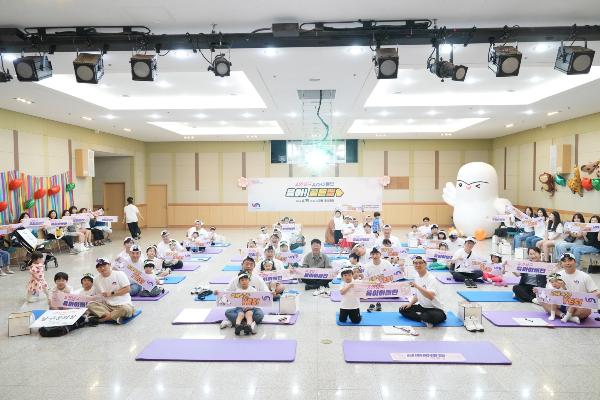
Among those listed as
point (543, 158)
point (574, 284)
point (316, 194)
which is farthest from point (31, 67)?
point (543, 158)

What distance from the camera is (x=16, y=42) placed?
5.62m

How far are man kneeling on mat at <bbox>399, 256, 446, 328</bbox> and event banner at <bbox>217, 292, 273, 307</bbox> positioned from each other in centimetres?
227

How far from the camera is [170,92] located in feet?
35.8

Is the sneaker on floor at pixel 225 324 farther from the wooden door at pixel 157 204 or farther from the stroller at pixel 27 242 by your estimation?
the wooden door at pixel 157 204

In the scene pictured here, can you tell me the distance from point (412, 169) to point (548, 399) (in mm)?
16340

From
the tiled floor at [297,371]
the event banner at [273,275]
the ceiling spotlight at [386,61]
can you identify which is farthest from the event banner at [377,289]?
the ceiling spotlight at [386,61]

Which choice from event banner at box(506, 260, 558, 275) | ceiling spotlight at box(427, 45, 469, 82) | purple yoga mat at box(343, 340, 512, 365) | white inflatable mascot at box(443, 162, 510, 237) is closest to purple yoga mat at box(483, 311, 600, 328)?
event banner at box(506, 260, 558, 275)

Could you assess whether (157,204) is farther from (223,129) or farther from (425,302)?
(425,302)

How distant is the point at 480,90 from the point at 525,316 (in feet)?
21.0

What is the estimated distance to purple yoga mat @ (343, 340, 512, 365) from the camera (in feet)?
16.5

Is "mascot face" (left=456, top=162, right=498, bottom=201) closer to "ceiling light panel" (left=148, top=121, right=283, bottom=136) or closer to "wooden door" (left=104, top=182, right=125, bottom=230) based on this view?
"ceiling light panel" (left=148, top=121, right=283, bottom=136)

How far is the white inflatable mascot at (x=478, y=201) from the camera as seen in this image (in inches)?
609

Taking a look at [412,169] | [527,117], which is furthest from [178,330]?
[412,169]

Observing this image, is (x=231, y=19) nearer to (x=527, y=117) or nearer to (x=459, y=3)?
(x=459, y=3)
